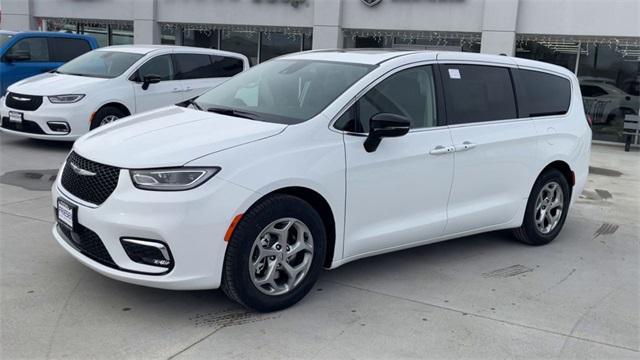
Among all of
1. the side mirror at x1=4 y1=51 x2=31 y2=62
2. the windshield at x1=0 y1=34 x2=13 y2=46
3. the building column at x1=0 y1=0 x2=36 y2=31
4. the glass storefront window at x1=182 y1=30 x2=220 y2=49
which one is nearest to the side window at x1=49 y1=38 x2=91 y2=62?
the side mirror at x1=4 y1=51 x2=31 y2=62

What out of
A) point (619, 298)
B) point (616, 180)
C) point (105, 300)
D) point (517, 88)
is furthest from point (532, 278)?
point (616, 180)

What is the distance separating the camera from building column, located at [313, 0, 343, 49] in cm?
1650

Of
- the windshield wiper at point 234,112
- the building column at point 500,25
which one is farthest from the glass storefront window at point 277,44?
the windshield wiper at point 234,112

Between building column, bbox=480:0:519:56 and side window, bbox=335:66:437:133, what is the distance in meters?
10.8

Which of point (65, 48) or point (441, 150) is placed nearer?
point (441, 150)

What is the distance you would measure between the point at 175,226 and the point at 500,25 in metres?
13.1

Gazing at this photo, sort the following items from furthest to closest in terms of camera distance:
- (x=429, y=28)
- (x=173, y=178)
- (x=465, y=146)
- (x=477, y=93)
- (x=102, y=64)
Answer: (x=429, y=28) < (x=102, y=64) < (x=477, y=93) < (x=465, y=146) < (x=173, y=178)

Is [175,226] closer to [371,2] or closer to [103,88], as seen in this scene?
[103,88]

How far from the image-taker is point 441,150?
4746 mm

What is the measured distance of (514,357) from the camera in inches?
142

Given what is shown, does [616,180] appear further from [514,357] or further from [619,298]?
[514,357]

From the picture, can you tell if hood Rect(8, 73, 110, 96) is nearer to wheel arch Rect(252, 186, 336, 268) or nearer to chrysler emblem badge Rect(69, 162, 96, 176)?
chrysler emblem badge Rect(69, 162, 96, 176)

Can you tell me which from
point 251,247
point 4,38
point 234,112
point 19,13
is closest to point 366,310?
point 251,247

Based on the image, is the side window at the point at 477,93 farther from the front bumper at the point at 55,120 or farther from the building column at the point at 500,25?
the building column at the point at 500,25
